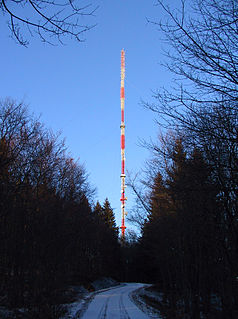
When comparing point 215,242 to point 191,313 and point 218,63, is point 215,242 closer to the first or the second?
point 191,313

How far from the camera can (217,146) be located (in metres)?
5.93

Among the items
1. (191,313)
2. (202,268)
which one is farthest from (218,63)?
(191,313)

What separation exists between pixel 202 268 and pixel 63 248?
19.5 ft

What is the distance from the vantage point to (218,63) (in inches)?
174

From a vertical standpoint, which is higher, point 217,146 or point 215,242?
point 217,146

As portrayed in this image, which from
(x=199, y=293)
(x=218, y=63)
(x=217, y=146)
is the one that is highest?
(x=218, y=63)

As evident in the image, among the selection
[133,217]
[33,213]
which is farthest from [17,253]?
[133,217]

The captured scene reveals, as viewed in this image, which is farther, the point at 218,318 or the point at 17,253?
the point at 17,253

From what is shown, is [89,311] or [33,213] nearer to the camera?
[33,213]

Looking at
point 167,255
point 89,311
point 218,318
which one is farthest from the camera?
point 89,311

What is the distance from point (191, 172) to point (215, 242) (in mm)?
3560

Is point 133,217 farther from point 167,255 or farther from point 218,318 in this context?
point 218,318

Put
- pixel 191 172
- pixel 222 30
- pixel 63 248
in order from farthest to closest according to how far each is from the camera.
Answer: pixel 63 248
pixel 191 172
pixel 222 30

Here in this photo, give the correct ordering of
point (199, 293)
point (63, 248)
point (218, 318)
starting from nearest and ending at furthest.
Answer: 1. point (218, 318)
2. point (199, 293)
3. point (63, 248)
